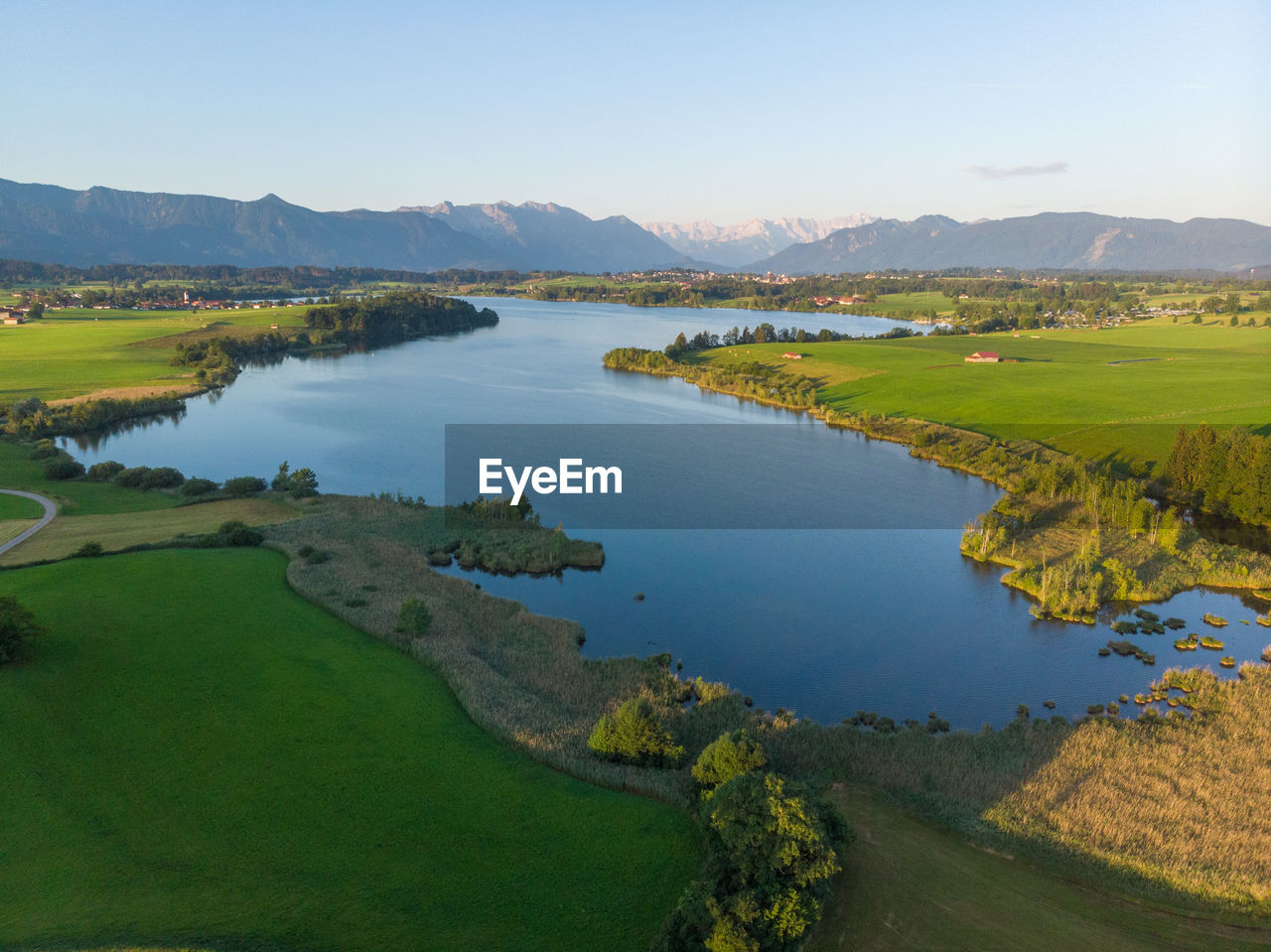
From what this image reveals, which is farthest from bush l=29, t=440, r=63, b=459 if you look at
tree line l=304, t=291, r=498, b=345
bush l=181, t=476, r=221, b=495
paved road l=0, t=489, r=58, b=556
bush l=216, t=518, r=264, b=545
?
tree line l=304, t=291, r=498, b=345

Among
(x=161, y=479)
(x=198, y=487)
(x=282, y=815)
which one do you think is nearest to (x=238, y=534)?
(x=198, y=487)

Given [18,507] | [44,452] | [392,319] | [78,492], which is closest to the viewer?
[18,507]

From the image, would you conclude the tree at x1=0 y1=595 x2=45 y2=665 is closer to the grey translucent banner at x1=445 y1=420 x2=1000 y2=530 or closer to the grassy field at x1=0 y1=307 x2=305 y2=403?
the grey translucent banner at x1=445 y1=420 x2=1000 y2=530

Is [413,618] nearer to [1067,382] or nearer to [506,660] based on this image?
[506,660]

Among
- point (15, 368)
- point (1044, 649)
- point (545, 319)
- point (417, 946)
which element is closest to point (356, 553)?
point (417, 946)

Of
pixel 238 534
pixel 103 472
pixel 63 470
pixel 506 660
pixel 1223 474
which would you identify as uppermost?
pixel 1223 474

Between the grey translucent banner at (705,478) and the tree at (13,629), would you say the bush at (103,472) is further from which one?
Answer: the tree at (13,629)

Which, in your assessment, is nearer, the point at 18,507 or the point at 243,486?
the point at 18,507
